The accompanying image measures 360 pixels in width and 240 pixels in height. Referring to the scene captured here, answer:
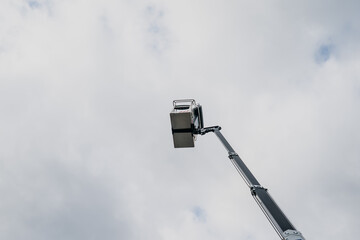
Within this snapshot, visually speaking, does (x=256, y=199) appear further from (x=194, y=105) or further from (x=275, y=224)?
(x=194, y=105)

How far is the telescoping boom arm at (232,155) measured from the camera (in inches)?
238

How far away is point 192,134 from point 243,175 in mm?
3328

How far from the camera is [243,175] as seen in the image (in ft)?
Answer: 26.8

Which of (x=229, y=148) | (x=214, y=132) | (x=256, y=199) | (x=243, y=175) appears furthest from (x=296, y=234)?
(x=214, y=132)

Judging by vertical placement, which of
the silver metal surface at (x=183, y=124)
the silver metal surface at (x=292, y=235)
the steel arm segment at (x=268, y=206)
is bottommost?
the silver metal surface at (x=292, y=235)

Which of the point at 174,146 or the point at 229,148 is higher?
the point at 174,146

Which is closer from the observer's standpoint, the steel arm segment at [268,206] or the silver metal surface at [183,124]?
the steel arm segment at [268,206]

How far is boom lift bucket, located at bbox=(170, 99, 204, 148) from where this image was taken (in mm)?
10461

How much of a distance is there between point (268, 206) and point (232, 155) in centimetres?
252

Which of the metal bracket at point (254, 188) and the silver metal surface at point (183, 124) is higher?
the silver metal surface at point (183, 124)

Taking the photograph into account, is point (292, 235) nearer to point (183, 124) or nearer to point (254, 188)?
point (254, 188)

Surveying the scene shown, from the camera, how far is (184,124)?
10.7 m

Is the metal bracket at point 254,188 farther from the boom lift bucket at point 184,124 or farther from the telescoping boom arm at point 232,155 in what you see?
the boom lift bucket at point 184,124

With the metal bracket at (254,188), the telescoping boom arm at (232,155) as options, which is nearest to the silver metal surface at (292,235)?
the telescoping boom arm at (232,155)
